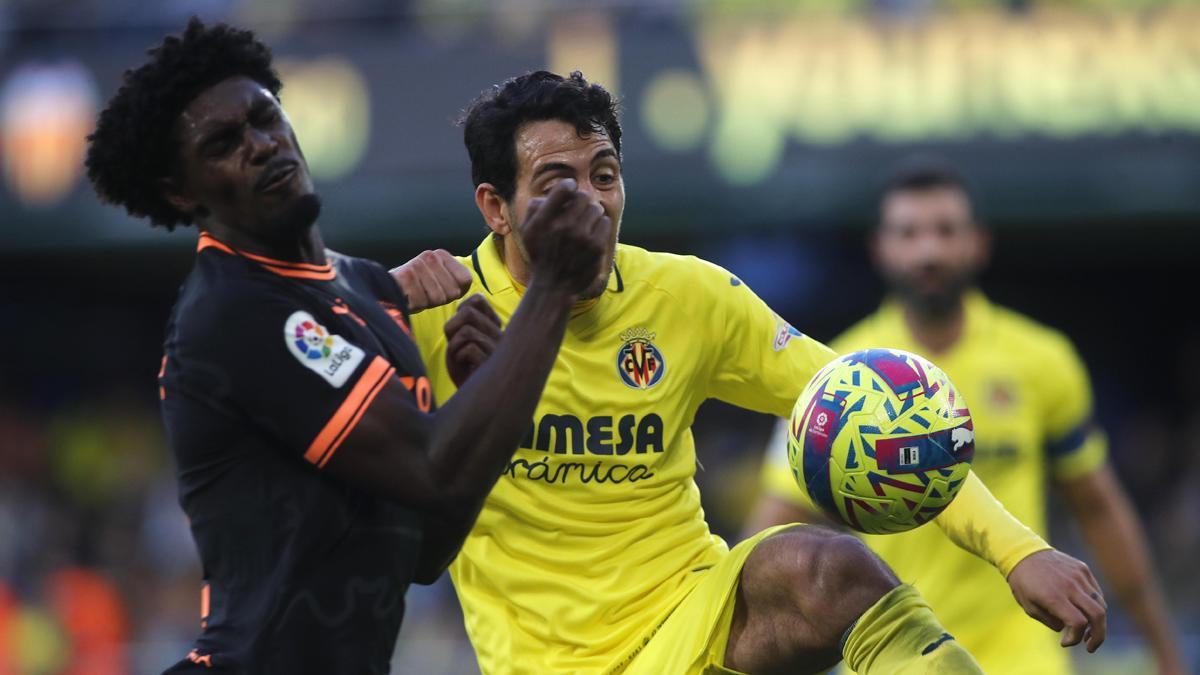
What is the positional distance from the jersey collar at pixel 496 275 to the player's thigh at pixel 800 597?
33.7 inches

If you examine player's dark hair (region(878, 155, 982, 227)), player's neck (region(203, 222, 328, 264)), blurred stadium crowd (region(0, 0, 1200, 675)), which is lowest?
blurred stadium crowd (region(0, 0, 1200, 675))

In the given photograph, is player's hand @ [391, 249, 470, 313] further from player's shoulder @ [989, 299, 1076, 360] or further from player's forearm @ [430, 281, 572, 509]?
player's shoulder @ [989, 299, 1076, 360]

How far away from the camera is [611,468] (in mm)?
4547

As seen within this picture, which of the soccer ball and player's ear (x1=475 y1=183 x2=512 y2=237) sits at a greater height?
player's ear (x1=475 y1=183 x2=512 y2=237)

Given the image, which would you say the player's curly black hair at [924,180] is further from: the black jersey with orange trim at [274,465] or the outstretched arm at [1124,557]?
the black jersey with orange trim at [274,465]

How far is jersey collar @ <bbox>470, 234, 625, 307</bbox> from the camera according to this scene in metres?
4.66

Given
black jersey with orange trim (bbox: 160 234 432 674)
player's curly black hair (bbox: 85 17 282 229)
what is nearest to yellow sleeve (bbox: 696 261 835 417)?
black jersey with orange trim (bbox: 160 234 432 674)

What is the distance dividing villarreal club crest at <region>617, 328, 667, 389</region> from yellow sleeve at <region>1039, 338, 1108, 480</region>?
2.87 m

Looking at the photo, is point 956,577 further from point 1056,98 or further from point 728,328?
point 1056,98

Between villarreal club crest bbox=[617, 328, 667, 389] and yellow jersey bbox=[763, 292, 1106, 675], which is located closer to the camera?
villarreal club crest bbox=[617, 328, 667, 389]

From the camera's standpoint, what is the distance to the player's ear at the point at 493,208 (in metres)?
4.59

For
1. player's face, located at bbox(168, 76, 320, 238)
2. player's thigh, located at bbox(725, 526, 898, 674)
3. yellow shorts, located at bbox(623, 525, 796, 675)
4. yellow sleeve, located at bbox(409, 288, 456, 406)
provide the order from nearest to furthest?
1. player's face, located at bbox(168, 76, 320, 238)
2. player's thigh, located at bbox(725, 526, 898, 674)
3. yellow shorts, located at bbox(623, 525, 796, 675)
4. yellow sleeve, located at bbox(409, 288, 456, 406)

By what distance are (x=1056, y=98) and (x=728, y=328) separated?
9.59m

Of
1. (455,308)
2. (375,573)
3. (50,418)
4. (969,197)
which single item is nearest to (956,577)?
(969,197)
